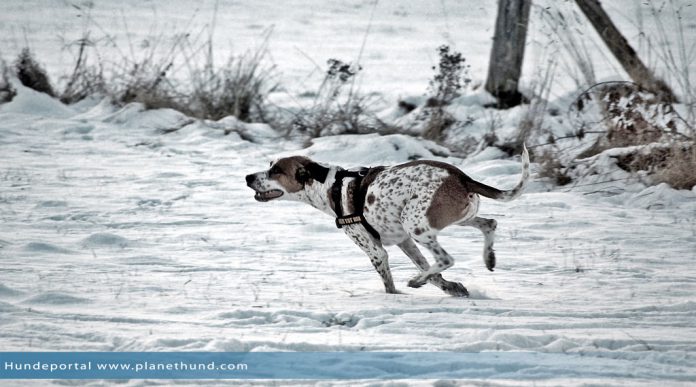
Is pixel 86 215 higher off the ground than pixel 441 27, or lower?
lower

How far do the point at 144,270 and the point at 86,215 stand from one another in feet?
7.11

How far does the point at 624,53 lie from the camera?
1180 cm

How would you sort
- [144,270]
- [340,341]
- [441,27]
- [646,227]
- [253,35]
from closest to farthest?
[340,341], [144,270], [646,227], [253,35], [441,27]

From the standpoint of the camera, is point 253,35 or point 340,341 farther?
point 253,35

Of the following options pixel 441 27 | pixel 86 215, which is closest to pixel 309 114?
pixel 86 215

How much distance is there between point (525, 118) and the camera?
11391 millimetres

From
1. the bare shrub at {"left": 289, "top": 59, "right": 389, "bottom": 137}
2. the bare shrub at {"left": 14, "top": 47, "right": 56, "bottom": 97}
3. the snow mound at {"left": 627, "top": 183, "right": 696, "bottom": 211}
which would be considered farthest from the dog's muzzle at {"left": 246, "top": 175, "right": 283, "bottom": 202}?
the bare shrub at {"left": 14, "top": 47, "right": 56, "bottom": 97}

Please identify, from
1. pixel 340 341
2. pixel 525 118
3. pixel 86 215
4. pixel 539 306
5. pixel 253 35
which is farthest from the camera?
pixel 253 35

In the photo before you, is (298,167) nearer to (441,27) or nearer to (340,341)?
(340,341)

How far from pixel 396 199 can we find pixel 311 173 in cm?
87

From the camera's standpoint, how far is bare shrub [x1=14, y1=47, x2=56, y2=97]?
1416 centimetres

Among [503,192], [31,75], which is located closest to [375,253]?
[503,192]

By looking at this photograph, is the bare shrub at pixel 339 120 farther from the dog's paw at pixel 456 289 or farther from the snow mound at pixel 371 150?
the dog's paw at pixel 456 289

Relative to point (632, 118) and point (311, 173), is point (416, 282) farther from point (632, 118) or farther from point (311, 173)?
point (632, 118)
